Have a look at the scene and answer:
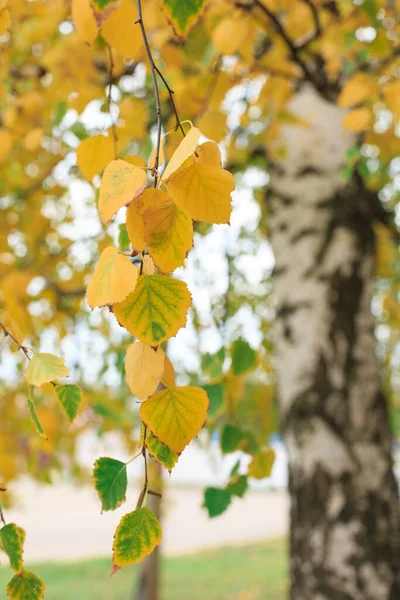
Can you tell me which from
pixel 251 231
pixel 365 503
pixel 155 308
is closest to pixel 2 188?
pixel 365 503

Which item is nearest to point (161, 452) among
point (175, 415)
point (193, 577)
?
point (175, 415)

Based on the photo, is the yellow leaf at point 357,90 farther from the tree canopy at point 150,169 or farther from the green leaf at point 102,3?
the green leaf at point 102,3

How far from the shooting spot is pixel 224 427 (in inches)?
30.2

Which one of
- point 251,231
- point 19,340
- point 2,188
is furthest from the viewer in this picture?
point 251,231

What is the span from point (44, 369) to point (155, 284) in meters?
0.11

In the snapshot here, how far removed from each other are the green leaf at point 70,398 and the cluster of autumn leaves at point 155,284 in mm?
72

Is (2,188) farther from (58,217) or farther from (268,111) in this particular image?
(58,217)

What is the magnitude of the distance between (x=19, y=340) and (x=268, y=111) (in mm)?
→ 1078

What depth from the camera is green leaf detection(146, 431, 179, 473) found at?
14.7 inches

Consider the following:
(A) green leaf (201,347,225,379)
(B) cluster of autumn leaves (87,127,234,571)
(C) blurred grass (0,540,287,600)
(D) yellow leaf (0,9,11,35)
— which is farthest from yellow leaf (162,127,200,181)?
(C) blurred grass (0,540,287,600)

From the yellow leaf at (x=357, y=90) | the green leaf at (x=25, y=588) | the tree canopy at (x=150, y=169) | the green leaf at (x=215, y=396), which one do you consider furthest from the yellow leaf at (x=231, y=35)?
the green leaf at (x=25, y=588)

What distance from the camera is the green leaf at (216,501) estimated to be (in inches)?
28.0

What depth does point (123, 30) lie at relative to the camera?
50 centimetres

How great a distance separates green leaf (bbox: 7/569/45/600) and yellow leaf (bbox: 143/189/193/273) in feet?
0.85
